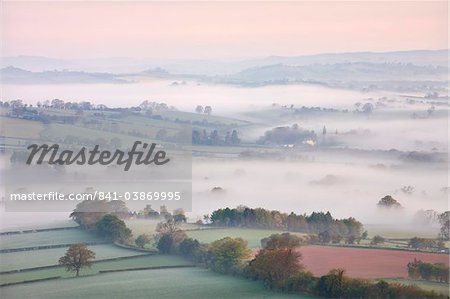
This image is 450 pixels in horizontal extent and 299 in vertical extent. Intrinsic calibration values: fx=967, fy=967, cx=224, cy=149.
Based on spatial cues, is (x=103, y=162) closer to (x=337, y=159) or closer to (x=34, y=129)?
(x=34, y=129)

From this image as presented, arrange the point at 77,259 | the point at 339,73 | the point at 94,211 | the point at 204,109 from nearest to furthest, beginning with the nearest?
1. the point at 77,259
2. the point at 94,211
3. the point at 204,109
4. the point at 339,73

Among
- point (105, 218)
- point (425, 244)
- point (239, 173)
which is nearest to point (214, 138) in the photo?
point (239, 173)

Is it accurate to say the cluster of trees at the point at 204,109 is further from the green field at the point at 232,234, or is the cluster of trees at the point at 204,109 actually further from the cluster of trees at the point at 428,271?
the cluster of trees at the point at 428,271

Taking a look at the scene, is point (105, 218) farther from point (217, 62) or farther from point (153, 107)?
point (217, 62)

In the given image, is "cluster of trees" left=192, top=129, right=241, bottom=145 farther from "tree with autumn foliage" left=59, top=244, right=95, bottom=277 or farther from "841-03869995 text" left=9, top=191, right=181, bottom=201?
"tree with autumn foliage" left=59, top=244, right=95, bottom=277

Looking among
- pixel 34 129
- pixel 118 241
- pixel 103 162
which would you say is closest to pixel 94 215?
pixel 118 241

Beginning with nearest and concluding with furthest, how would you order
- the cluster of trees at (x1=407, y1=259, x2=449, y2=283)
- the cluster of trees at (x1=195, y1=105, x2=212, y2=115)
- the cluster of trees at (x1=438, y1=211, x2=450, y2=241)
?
the cluster of trees at (x1=407, y1=259, x2=449, y2=283)
the cluster of trees at (x1=438, y1=211, x2=450, y2=241)
the cluster of trees at (x1=195, y1=105, x2=212, y2=115)

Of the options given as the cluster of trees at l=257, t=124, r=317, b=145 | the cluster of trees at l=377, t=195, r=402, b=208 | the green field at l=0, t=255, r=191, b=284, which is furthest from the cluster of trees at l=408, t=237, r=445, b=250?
the cluster of trees at l=257, t=124, r=317, b=145

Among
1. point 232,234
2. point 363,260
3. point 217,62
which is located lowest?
point 363,260
